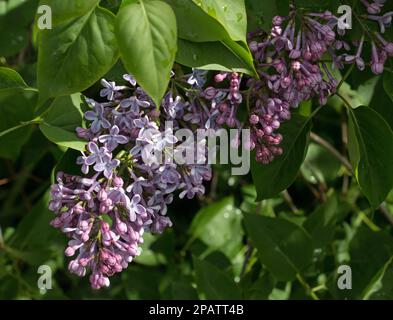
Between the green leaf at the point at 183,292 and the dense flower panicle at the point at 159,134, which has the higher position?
the dense flower panicle at the point at 159,134

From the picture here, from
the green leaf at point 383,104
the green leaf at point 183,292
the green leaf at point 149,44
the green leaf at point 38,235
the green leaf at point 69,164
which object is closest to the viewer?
the green leaf at point 149,44

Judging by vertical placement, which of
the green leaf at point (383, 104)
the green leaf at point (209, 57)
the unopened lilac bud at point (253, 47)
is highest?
the green leaf at point (209, 57)

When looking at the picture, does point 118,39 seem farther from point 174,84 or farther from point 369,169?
point 369,169

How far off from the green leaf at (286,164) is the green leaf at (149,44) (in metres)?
0.41

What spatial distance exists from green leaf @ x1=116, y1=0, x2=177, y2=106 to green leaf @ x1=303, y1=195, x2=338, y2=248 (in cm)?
94

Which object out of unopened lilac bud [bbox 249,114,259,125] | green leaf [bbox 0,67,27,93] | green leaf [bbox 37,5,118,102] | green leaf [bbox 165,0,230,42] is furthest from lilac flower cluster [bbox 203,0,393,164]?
green leaf [bbox 0,67,27,93]

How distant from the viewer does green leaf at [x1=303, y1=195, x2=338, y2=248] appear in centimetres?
193

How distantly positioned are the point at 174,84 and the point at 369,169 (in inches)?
14.9

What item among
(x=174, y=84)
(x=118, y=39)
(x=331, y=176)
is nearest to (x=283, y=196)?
(x=331, y=176)

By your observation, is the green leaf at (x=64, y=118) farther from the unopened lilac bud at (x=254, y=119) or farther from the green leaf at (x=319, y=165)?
the green leaf at (x=319, y=165)

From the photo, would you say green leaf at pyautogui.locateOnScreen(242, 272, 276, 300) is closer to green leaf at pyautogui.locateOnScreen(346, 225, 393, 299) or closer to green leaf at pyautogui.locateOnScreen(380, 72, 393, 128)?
green leaf at pyautogui.locateOnScreen(346, 225, 393, 299)

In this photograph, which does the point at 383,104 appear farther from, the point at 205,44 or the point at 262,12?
the point at 205,44

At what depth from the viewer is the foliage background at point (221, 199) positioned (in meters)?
1.25

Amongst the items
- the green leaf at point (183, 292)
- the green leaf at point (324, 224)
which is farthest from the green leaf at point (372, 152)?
the green leaf at point (183, 292)
